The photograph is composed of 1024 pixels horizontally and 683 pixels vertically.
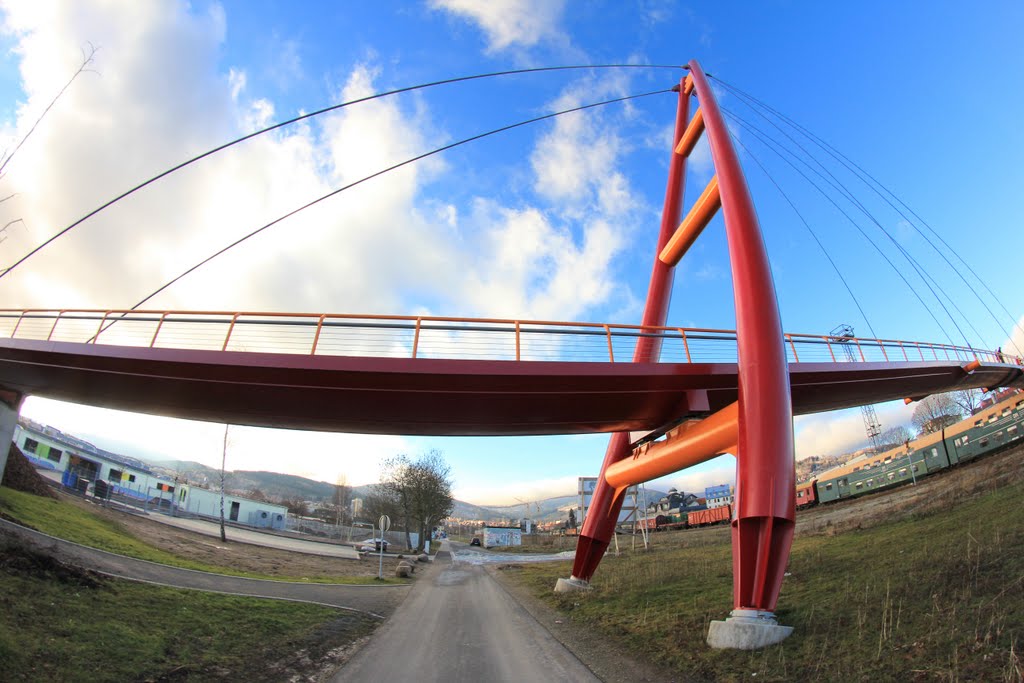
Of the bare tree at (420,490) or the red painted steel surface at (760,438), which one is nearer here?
the red painted steel surface at (760,438)

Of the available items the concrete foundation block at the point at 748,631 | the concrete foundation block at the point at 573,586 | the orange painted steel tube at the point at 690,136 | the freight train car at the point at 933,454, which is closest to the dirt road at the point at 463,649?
the concrete foundation block at the point at 573,586

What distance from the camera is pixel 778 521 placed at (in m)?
10.2

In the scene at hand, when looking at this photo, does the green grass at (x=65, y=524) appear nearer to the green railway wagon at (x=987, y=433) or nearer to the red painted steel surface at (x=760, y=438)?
the red painted steel surface at (x=760, y=438)

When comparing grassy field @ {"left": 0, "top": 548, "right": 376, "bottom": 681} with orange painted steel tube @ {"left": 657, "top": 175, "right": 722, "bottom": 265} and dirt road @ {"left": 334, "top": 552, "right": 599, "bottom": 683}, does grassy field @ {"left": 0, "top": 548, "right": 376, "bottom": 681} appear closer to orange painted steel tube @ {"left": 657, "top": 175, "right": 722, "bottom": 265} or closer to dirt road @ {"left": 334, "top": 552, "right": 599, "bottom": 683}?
dirt road @ {"left": 334, "top": 552, "right": 599, "bottom": 683}

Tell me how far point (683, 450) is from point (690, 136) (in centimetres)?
1510

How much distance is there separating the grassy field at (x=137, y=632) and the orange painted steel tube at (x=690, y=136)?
73.5 ft

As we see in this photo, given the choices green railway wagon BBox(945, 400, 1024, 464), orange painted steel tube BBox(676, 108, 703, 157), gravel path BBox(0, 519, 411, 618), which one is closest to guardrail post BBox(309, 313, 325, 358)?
gravel path BBox(0, 519, 411, 618)

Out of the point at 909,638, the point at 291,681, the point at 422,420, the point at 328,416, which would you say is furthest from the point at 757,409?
the point at 328,416

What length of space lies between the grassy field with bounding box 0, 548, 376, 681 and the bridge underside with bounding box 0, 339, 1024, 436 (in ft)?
15.8

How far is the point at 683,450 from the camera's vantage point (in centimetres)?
1395

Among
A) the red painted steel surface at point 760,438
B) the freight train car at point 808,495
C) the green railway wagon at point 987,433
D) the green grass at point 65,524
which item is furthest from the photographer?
the freight train car at point 808,495

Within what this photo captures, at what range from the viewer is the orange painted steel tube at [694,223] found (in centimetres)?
1627

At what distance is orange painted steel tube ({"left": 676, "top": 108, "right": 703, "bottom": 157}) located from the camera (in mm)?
21047

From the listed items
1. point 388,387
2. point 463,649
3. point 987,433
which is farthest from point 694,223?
point 987,433
